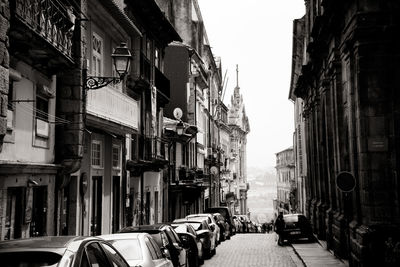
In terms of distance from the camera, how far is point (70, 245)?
5.27 metres

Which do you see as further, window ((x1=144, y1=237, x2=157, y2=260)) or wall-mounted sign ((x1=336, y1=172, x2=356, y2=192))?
wall-mounted sign ((x1=336, y1=172, x2=356, y2=192))

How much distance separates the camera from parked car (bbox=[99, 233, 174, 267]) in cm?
871

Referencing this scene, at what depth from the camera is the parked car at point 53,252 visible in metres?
4.95

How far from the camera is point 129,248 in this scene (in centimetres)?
905

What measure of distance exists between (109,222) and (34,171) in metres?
7.41

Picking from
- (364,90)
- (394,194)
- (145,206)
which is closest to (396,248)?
(394,194)

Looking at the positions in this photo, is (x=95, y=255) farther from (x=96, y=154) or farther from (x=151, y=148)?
(x=151, y=148)

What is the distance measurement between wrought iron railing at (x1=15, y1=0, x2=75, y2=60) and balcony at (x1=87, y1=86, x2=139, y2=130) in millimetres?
1980

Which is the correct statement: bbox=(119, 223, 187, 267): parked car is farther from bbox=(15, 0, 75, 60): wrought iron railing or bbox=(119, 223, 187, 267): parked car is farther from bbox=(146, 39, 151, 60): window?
bbox=(146, 39, 151, 60): window

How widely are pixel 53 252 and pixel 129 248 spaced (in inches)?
162

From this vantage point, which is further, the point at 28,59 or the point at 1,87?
the point at 28,59

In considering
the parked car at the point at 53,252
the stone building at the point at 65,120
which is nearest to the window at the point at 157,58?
the stone building at the point at 65,120

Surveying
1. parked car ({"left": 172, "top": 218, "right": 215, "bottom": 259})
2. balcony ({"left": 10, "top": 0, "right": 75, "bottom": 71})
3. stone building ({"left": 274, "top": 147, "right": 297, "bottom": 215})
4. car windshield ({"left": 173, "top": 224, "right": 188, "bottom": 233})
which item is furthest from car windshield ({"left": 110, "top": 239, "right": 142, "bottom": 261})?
stone building ({"left": 274, "top": 147, "right": 297, "bottom": 215})

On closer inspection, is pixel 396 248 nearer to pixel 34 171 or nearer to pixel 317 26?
pixel 34 171
